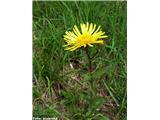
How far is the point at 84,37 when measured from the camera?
7.95 feet

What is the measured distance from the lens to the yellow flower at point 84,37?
2.41 m

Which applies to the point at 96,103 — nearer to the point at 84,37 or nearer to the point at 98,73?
the point at 98,73

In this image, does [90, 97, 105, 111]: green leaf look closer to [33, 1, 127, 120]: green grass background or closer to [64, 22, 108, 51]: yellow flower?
[33, 1, 127, 120]: green grass background

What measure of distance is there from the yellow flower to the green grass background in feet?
0.07

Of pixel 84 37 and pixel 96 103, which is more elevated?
pixel 84 37

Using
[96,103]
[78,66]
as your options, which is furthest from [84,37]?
[96,103]

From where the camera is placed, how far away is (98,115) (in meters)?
2.41

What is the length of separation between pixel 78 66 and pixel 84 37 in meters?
0.10

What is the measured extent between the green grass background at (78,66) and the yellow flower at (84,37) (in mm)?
20

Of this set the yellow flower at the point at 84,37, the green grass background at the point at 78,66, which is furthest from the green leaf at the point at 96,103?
the yellow flower at the point at 84,37

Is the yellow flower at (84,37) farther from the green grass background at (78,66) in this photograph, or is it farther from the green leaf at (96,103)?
the green leaf at (96,103)

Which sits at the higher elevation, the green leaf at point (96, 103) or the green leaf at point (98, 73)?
the green leaf at point (98, 73)
